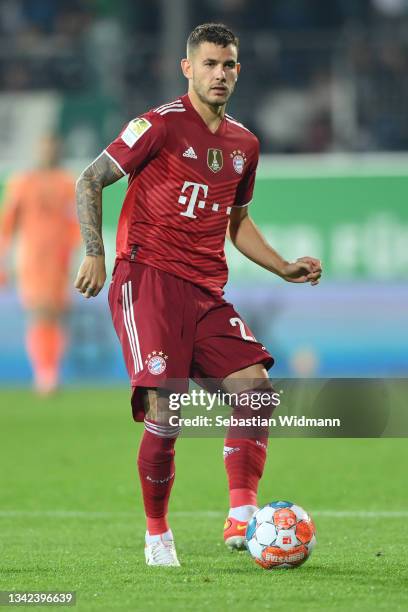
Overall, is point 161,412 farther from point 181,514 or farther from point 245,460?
point 181,514

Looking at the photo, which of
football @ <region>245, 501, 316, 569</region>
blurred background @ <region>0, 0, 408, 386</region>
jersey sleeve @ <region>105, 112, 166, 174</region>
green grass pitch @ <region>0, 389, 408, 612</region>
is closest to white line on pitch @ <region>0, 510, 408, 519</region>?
green grass pitch @ <region>0, 389, 408, 612</region>

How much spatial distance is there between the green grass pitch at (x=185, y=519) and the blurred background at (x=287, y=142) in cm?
233

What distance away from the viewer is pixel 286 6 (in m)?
17.4

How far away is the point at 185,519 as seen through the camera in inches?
282

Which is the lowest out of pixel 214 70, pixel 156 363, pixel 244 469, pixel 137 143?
pixel 244 469

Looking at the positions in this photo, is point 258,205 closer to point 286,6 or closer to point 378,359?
point 378,359

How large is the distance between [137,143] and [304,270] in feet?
3.07

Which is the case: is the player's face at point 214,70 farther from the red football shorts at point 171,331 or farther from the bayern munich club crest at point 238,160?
the red football shorts at point 171,331

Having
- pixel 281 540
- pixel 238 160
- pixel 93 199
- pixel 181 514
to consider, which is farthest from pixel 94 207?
pixel 181 514

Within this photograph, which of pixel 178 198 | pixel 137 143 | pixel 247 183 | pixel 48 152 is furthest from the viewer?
pixel 48 152

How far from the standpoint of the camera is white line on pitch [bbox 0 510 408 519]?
7188 millimetres

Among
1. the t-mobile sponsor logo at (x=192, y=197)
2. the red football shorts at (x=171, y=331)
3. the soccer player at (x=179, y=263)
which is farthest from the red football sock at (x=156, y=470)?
the t-mobile sponsor logo at (x=192, y=197)

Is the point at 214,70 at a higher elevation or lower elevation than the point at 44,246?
higher

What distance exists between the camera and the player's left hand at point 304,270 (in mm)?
5953
